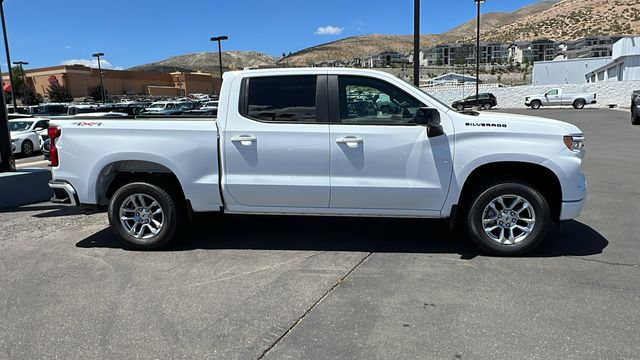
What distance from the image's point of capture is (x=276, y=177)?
5.07 metres

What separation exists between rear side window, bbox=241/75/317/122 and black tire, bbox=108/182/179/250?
1.32m

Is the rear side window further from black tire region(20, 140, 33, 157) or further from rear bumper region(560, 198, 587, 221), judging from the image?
black tire region(20, 140, 33, 157)

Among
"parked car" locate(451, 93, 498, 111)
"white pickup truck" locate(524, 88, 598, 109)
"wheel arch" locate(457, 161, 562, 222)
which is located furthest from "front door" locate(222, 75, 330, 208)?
"white pickup truck" locate(524, 88, 598, 109)

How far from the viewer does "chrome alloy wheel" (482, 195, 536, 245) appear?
16.3ft

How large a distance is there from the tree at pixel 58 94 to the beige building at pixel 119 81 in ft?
12.8

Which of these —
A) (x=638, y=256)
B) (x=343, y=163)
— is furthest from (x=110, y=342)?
(x=638, y=256)

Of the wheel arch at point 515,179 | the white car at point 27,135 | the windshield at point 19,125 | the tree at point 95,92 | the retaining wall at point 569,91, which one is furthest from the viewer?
the tree at point 95,92

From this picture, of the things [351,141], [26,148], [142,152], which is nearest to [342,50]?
[26,148]

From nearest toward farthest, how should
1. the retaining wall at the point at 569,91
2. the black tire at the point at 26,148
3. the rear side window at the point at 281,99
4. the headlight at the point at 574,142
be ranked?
the headlight at the point at 574,142 → the rear side window at the point at 281,99 → the black tire at the point at 26,148 → the retaining wall at the point at 569,91

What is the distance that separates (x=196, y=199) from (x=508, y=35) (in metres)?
159

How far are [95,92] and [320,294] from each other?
99.5 m

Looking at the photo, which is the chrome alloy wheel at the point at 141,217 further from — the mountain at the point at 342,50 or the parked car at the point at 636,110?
the mountain at the point at 342,50

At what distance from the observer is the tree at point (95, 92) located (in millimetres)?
90244

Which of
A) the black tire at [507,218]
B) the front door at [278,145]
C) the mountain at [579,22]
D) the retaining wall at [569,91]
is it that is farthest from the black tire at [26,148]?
the mountain at [579,22]
